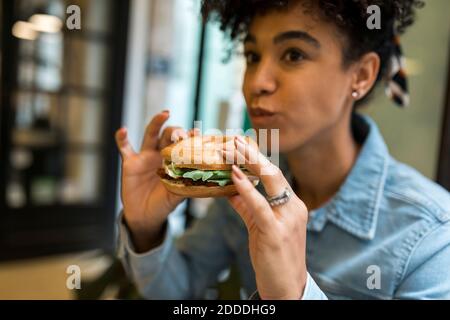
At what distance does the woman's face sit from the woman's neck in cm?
6

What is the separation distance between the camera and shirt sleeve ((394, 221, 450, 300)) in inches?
24.2

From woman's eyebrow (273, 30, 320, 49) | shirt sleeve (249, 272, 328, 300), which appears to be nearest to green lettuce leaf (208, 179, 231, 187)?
shirt sleeve (249, 272, 328, 300)

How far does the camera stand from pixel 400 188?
2.44 feet

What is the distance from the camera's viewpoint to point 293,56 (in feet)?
2.17

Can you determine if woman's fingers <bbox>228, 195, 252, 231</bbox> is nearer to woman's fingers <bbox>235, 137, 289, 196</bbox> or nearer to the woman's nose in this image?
woman's fingers <bbox>235, 137, 289, 196</bbox>

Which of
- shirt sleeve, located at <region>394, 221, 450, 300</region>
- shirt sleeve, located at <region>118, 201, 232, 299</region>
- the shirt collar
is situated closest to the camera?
shirt sleeve, located at <region>394, 221, 450, 300</region>

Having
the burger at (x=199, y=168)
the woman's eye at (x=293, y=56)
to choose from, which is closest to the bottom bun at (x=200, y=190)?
the burger at (x=199, y=168)

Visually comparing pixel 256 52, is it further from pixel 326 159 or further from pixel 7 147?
pixel 7 147

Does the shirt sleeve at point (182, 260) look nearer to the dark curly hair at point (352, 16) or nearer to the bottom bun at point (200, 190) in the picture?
the bottom bun at point (200, 190)

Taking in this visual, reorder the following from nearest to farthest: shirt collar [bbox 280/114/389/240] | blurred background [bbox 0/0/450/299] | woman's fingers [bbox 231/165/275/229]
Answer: woman's fingers [bbox 231/165/275/229] < shirt collar [bbox 280/114/389/240] < blurred background [bbox 0/0/450/299]

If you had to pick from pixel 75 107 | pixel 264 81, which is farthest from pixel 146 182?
pixel 75 107

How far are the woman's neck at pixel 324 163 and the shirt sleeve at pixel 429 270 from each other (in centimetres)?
18

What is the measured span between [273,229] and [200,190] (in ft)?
0.48

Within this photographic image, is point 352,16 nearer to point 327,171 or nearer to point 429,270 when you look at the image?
point 327,171
